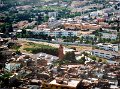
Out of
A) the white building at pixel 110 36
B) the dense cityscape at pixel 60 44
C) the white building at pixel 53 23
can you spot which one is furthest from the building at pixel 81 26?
the white building at pixel 110 36

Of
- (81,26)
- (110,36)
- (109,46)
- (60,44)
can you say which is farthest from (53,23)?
(109,46)

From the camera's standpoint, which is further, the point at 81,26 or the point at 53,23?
the point at 53,23

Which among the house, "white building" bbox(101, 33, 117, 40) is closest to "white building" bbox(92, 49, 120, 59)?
"white building" bbox(101, 33, 117, 40)

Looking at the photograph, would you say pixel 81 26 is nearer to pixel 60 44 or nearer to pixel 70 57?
pixel 60 44

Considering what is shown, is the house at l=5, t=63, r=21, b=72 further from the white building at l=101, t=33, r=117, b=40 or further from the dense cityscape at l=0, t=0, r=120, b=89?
the white building at l=101, t=33, r=117, b=40

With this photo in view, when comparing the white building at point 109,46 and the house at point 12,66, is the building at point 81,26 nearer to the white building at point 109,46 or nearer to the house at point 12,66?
the white building at point 109,46

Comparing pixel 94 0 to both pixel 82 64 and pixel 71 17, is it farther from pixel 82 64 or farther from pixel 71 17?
pixel 82 64

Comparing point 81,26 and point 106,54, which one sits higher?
point 106,54

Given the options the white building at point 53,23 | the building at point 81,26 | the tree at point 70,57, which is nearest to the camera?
the tree at point 70,57

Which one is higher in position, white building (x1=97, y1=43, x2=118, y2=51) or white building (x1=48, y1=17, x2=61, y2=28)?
white building (x1=97, y1=43, x2=118, y2=51)
